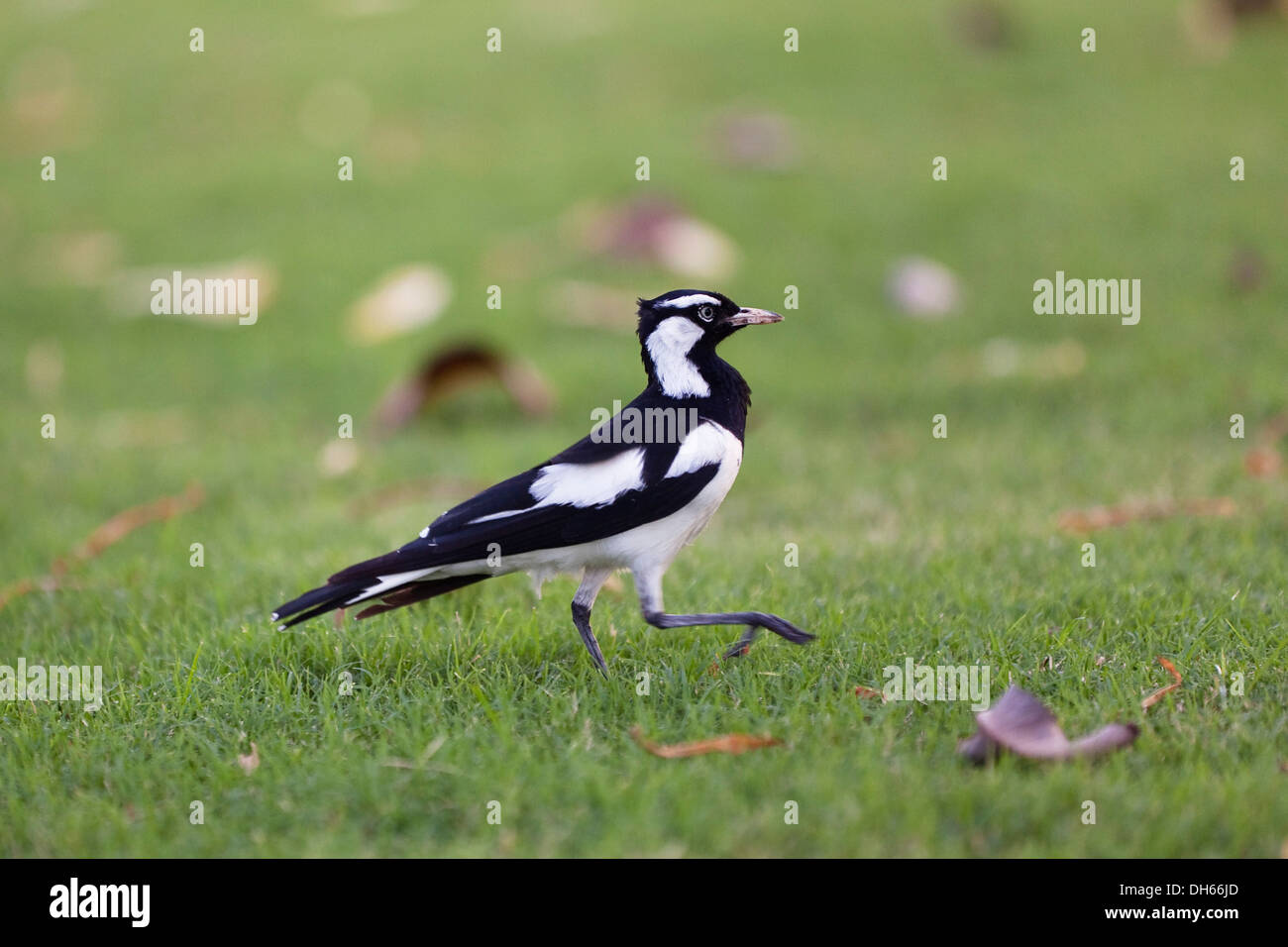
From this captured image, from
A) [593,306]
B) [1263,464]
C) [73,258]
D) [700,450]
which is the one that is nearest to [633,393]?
[593,306]

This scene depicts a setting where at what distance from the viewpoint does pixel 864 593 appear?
15.9 feet

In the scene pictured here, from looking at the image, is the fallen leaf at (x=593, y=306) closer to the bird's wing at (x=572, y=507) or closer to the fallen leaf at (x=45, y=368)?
the fallen leaf at (x=45, y=368)

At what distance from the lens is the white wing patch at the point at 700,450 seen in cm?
396

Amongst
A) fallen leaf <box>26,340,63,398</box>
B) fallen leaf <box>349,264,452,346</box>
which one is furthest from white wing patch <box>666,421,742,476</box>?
fallen leaf <box>26,340,63,398</box>

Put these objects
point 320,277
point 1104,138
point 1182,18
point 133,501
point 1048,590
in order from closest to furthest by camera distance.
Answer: point 1048,590, point 133,501, point 320,277, point 1104,138, point 1182,18

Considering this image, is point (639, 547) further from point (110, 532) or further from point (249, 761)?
point (110, 532)

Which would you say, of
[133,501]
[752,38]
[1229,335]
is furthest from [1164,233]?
[133,501]

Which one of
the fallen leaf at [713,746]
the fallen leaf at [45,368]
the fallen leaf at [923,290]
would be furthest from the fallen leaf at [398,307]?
the fallen leaf at [713,746]

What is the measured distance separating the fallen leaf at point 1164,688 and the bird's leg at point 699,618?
1012 mm

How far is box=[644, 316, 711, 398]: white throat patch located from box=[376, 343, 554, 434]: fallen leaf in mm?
3576

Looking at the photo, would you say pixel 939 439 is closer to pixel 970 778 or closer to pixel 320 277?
pixel 970 778

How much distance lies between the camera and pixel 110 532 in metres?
6.36

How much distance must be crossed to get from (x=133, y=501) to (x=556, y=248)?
450cm

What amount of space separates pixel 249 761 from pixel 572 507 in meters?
1.21
